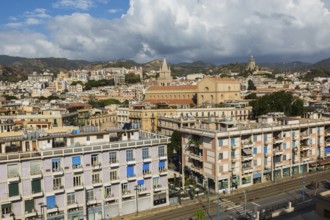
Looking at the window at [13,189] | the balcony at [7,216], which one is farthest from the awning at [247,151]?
the balcony at [7,216]

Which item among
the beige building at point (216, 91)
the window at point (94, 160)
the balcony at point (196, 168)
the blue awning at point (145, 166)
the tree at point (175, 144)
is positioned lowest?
the balcony at point (196, 168)

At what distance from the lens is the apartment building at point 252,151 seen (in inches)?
2680

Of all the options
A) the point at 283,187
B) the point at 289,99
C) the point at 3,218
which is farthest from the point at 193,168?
the point at 289,99

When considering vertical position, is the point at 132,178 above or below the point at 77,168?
below

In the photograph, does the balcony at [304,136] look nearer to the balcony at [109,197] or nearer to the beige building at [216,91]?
the balcony at [109,197]

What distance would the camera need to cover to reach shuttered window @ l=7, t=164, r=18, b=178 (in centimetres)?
4890

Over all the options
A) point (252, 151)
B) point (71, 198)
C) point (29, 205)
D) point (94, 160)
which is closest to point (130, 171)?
point (94, 160)

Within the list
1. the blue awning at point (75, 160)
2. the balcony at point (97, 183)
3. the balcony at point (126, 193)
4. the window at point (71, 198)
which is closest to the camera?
the window at point (71, 198)

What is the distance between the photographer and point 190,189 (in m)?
68.9

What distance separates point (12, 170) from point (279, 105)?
9484 cm

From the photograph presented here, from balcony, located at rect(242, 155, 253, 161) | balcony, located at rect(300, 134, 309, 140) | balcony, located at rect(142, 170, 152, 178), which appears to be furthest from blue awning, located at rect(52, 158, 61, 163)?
balcony, located at rect(300, 134, 309, 140)

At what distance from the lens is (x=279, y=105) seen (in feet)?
405

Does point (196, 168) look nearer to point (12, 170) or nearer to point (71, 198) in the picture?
point (71, 198)

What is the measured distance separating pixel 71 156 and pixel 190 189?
83.1 feet
